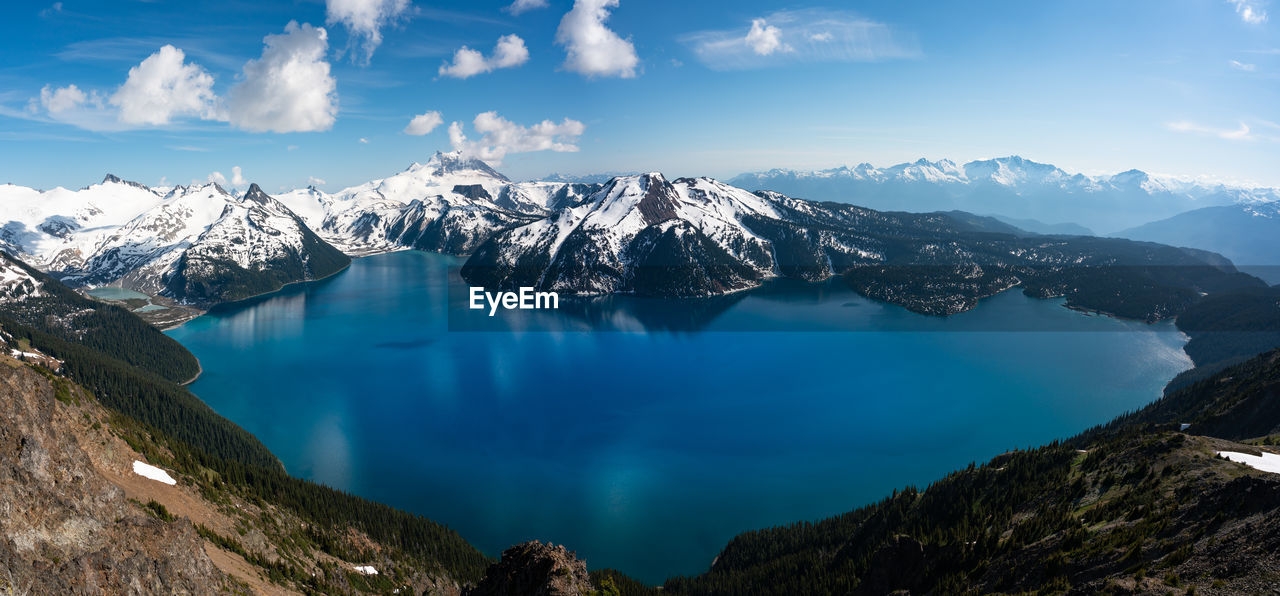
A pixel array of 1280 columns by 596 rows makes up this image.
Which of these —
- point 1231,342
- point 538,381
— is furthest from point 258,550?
point 1231,342

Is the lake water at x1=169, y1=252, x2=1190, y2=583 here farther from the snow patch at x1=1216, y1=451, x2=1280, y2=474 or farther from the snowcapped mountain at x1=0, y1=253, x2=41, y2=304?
the snowcapped mountain at x1=0, y1=253, x2=41, y2=304

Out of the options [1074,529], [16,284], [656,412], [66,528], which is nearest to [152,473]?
[66,528]

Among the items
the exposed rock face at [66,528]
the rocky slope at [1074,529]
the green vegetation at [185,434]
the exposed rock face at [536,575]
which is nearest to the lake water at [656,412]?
the green vegetation at [185,434]

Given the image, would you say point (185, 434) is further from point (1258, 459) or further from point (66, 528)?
point (1258, 459)

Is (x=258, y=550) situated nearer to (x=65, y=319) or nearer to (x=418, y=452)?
(x=418, y=452)

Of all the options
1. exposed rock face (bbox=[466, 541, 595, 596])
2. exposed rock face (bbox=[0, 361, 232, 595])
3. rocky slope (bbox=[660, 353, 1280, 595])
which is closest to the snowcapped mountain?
exposed rock face (bbox=[0, 361, 232, 595])

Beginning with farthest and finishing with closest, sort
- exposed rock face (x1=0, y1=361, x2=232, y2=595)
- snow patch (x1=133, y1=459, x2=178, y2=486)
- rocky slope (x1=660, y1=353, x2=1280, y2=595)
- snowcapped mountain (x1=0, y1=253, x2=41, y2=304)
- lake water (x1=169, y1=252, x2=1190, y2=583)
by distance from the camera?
snowcapped mountain (x1=0, y1=253, x2=41, y2=304) < lake water (x1=169, y1=252, x2=1190, y2=583) < snow patch (x1=133, y1=459, x2=178, y2=486) < rocky slope (x1=660, y1=353, x2=1280, y2=595) < exposed rock face (x1=0, y1=361, x2=232, y2=595)

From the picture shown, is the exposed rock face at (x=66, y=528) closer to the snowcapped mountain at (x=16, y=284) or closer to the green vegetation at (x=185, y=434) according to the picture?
the green vegetation at (x=185, y=434)

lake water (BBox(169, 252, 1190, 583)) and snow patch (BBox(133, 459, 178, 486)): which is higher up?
snow patch (BBox(133, 459, 178, 486))
